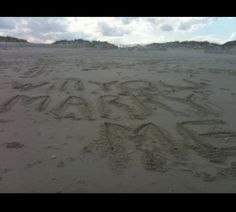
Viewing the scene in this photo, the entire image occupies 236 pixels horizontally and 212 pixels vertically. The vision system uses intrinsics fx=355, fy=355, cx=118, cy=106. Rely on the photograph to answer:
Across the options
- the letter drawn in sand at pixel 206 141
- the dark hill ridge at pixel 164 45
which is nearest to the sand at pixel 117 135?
the letter drawn in sand at pixel 206 141

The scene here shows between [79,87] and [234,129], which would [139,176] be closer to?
[234,129]

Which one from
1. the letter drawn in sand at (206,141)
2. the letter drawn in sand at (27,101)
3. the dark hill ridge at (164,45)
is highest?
the letter drawn in sand at (206,141)

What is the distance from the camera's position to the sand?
3.36 meters

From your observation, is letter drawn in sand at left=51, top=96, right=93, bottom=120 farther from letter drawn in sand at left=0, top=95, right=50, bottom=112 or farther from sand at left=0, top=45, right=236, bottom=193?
letter drawn in sand at left=0, top=95, right=50, bottom=112

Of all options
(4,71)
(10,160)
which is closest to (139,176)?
(10,160)

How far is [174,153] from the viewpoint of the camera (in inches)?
156

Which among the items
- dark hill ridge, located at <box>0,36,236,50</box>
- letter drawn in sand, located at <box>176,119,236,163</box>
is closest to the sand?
letter drawn in sand, located at <box>176,119,236,163</box>

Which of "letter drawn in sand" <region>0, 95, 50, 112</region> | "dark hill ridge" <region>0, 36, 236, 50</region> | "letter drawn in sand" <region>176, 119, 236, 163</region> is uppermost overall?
"letter drawn in sand" <region>176, 119, 236, 163</region>

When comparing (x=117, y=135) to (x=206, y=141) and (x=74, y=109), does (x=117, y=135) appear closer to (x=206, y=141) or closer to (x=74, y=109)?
(x=206, y=141)

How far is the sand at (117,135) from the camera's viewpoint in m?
3.36

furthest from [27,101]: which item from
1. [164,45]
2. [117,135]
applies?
[164,45]

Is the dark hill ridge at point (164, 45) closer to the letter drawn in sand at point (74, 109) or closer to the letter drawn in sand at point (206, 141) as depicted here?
the letter drawn in sand at point (74, 109)

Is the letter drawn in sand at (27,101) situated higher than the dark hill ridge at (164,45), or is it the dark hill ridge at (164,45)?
the letter drawn in sand at (27,101)
